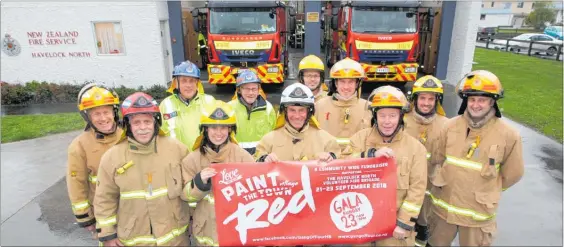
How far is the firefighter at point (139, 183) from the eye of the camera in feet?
9.46

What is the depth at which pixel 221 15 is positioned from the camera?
11844mm

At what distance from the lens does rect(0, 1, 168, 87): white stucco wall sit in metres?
12.3

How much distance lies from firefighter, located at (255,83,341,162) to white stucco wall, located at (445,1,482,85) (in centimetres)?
1292

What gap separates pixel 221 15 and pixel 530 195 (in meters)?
9.99

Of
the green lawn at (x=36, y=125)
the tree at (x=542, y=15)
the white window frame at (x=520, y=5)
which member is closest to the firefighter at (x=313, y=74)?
the green lawn at (x=36, y=125)

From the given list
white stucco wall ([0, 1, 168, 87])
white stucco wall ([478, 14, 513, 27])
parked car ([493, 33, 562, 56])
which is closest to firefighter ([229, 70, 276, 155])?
white stucco wall ([0, 1, 168, 87])

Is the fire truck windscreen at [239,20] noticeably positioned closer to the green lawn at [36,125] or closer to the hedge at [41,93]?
the hedge at [41,93]

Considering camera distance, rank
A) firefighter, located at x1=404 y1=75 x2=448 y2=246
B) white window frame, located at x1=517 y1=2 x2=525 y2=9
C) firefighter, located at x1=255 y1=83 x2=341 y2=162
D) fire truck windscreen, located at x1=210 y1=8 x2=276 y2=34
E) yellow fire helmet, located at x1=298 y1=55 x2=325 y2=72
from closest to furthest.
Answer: firefighter, located at x1=255 y1=83 x2=341 y2=162 → firefighter, located at x1=404 y1=75 x2=448 y2=246 → yellow fire helmet, located at x1=298 y1=55 x2=325 y2=72 → fire truck windscreen, located at x1=210 y1=8 x2=276 y2=34 → white window frame, located at x1=517 y1=2 x2=525 y2=9

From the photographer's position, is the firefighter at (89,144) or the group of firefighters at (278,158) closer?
the group of firefighters at (278,158)

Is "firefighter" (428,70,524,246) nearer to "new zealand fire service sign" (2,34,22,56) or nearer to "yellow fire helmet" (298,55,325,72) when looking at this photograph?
"yellow fire helmet" (298,55,325,72)

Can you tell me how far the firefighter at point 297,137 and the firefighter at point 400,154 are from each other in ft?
1.31

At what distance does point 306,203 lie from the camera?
10.7 feet

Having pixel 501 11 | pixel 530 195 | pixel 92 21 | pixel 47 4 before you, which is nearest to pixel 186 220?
pixel 530 195

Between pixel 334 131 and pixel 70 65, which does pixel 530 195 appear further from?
pixel 70 65
